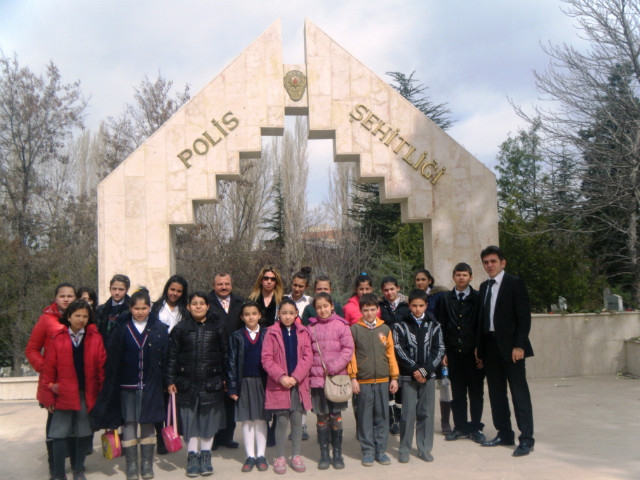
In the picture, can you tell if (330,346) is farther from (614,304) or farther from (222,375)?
(614,304)

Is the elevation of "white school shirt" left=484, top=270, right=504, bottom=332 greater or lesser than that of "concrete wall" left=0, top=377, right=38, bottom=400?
greater

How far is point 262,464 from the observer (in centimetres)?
457

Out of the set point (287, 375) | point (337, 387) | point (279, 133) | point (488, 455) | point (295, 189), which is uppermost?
point (295, 189)

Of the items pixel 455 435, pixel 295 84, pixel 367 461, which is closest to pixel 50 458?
pixel 367 461

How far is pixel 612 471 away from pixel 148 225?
252 inches

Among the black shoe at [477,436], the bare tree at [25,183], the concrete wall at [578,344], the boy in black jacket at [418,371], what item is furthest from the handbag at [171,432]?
the bare tree at [25,183]

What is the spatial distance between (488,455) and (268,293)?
2.64 metres

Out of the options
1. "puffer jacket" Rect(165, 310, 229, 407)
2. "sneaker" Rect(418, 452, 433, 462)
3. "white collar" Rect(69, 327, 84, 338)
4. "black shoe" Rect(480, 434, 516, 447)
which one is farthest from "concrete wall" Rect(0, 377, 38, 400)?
"black shoe" Rect(480, 434, 516, 447)

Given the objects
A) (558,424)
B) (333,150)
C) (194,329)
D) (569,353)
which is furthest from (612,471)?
(333,150)

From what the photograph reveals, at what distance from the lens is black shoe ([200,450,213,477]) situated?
14.7 ft

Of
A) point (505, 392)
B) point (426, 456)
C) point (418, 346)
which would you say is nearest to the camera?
point (426, 456)

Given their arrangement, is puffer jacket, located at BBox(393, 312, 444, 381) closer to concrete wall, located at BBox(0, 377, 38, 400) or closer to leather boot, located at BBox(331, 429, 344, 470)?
leather boot, located at BBox(331, 429, 344, 470)

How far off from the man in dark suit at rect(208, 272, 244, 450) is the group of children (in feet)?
0.95

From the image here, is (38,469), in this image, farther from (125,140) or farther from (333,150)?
(125,140)
